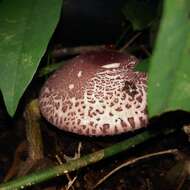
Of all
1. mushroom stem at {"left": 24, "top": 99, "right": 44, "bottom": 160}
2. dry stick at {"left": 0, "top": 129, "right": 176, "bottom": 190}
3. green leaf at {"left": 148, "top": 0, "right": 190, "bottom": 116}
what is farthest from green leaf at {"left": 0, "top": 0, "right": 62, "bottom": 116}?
mushroom stem at {"left": 24, "top": 99, "right": 44, "bottom": 160}

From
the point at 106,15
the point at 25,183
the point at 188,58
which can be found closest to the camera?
the point at 188,58

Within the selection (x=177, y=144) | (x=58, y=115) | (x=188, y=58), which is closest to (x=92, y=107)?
(x=58, y=115)

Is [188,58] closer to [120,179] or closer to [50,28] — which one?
[50,28]

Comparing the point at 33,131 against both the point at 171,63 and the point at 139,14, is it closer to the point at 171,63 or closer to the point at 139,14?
the point at 139,14

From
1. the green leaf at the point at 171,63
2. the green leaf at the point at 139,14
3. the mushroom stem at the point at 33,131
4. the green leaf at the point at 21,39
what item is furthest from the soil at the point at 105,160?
the green leaf at the point at 171,63

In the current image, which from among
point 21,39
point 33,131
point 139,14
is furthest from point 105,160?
→ point 21,39
